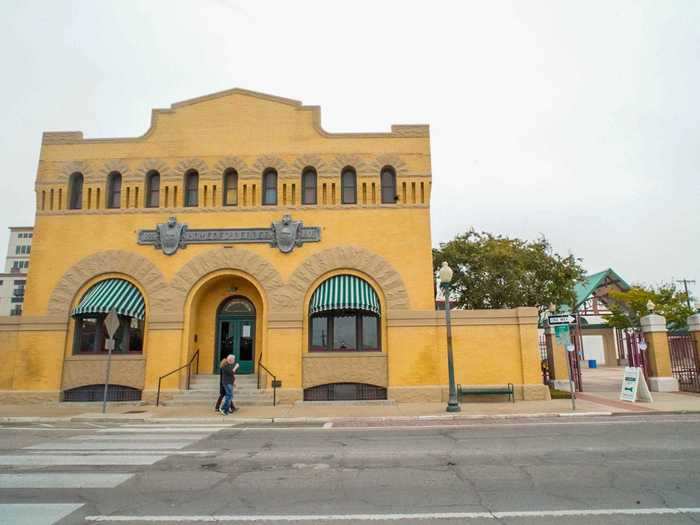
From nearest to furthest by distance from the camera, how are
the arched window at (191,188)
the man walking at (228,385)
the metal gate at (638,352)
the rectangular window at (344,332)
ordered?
the man walking at (228,385) < the rectangular window at (344,332) < the arched window at (191,188) < the metal gate at (638,352)

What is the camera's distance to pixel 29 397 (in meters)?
18.0

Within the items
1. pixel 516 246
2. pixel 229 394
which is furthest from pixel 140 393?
pixel 516 246

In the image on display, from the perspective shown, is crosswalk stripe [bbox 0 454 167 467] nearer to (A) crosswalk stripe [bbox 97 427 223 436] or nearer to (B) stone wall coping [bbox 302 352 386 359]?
(A) crosswalk stripe [bbox 97 427 223 436]

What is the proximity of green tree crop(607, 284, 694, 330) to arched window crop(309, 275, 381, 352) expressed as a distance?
27.3 meters

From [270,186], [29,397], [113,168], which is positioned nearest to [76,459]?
[29,397]

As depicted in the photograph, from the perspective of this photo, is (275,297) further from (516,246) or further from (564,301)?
(564,301)

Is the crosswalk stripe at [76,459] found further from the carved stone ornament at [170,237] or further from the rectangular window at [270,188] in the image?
the rectangular window at [270,188]

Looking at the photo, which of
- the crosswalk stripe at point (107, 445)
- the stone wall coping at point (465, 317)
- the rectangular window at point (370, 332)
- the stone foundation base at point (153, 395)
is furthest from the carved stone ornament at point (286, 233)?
the crosswalk stripe at point (107, 445)

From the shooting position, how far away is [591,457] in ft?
27.8

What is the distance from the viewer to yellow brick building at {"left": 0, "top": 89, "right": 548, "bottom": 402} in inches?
704

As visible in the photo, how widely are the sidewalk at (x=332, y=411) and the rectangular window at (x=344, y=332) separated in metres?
2.39

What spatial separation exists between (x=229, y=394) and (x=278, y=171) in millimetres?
9100

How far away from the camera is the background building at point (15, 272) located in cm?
8256

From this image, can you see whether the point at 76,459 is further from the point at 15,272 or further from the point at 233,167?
the point at 15,272
